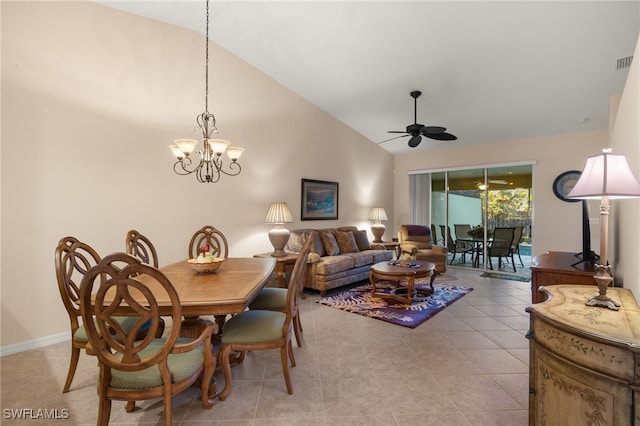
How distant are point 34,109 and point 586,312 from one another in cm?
447

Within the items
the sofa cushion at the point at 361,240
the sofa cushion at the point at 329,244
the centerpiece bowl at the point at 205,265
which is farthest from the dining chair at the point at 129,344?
the sofa cushion at the point at 361,240

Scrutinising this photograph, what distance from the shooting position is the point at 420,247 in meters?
6.18

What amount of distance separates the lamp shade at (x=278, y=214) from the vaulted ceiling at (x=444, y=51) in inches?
83.7

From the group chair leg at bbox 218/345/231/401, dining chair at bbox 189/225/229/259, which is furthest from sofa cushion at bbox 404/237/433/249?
chair leg at bbox 218/345/231/401

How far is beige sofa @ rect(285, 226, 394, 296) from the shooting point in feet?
14.6

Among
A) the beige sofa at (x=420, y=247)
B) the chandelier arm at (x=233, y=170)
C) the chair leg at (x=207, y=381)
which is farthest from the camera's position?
the beige sofa at (x=420, y=247)

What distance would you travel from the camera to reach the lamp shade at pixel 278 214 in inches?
175

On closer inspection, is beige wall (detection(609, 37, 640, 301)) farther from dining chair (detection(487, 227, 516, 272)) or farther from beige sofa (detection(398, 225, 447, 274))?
dining chair (detection(487, 227, 516, 272))

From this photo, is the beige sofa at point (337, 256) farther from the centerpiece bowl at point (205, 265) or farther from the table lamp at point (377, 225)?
the centerpiece bowl at point (205, 265)

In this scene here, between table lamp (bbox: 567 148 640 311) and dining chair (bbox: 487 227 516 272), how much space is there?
5131 mm

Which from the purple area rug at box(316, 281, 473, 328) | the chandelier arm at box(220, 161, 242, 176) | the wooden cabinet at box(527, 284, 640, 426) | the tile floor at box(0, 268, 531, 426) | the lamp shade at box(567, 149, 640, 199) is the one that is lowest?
the tile floor at box(0, 268, 531, 426)

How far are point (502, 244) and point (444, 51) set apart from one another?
4.30 metres

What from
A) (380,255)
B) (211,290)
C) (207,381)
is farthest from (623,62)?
(207,381)

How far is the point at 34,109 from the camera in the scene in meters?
2.78
